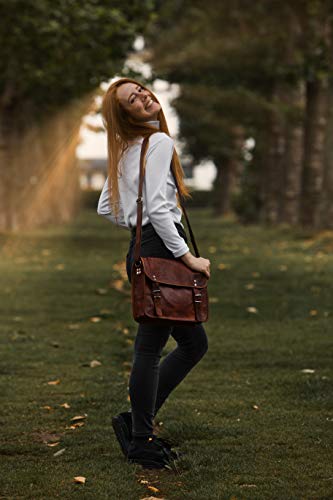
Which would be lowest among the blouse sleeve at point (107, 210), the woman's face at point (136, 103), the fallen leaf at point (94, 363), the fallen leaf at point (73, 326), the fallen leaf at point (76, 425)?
the fallen leaf at point (73, 326)

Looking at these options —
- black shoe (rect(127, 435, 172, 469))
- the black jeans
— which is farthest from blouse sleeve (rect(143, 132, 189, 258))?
black shoe (rect(127, 435, 172, 469))

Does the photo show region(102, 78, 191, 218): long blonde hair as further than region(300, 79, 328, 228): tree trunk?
No

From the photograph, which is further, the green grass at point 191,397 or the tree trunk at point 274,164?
the tree trunk at point 274,164

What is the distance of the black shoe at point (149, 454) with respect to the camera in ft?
15.8

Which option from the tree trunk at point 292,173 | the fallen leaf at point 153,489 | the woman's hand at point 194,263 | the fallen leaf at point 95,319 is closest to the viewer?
the fallen leaf at point 153,489

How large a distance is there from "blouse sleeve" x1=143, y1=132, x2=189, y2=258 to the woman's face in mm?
196

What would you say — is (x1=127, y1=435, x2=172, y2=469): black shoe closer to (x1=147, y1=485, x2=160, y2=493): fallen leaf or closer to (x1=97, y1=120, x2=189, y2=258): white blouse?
(x1=147, y1=485, x2=160, y2=493): fallen leaf

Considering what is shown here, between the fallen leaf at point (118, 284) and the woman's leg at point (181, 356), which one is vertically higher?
the woman's leg at point (181, 356)

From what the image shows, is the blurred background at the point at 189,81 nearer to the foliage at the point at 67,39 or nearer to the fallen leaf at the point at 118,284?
the foliage at the point at 67,39

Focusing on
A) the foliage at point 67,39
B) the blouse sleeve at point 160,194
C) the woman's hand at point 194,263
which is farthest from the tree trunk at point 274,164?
the blouse sleeve at point 160,194

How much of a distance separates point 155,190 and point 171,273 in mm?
425

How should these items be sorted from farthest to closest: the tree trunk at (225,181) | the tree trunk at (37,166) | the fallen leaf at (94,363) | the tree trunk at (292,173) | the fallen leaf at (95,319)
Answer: the tree trunk at (225,181)
the tree trunk at (37,166)
the tree trunk at (292,173)
the fallen leaf at (95,319)
the fallen leaf at (94,363)

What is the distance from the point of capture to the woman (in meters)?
4.58

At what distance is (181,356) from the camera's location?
498 centimetres
